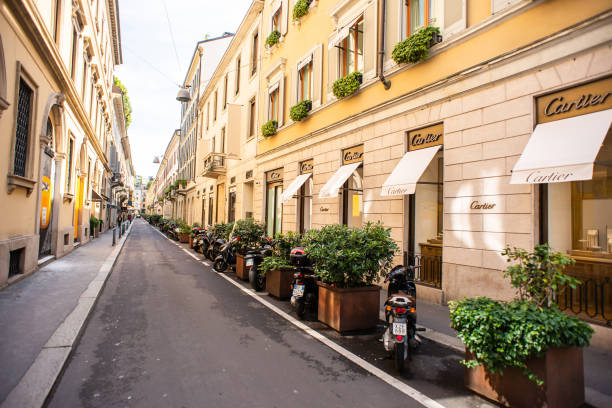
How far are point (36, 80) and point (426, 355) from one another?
34.6 feet

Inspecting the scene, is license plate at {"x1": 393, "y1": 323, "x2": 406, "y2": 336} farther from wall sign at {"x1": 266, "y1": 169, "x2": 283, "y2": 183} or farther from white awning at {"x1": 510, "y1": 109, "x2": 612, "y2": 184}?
wall sign at {"x1": 266, "y1": 169, "x2": 283, "y2": 183}

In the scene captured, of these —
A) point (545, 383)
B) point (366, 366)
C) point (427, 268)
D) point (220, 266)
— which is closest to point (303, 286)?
point (366, 366)

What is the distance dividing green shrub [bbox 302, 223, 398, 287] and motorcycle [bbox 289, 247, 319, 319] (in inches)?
19.5

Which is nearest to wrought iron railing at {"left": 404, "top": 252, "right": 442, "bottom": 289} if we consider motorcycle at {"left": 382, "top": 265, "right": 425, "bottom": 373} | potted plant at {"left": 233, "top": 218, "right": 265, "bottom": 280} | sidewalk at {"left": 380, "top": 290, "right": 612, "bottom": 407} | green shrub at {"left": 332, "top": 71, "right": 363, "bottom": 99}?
sidewalk at {"left": 380, "top": 290, "right": 612, "bottom": 407}

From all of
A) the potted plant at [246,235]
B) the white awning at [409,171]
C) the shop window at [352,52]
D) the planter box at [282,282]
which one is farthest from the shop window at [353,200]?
the planter box at [282,282]

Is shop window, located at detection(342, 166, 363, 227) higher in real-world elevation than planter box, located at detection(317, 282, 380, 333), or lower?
higher

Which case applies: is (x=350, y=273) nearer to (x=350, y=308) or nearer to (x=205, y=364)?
(x=350, y=308)

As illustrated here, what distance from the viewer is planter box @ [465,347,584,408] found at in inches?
123

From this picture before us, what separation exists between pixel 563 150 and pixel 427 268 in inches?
154

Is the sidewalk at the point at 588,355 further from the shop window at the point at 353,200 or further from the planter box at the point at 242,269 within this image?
the planter box at the point at 242,269

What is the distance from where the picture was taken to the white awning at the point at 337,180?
1030 cm

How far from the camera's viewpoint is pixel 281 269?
7.79 meters

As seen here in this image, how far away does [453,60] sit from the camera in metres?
7.60

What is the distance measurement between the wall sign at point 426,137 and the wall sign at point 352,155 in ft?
6.64
